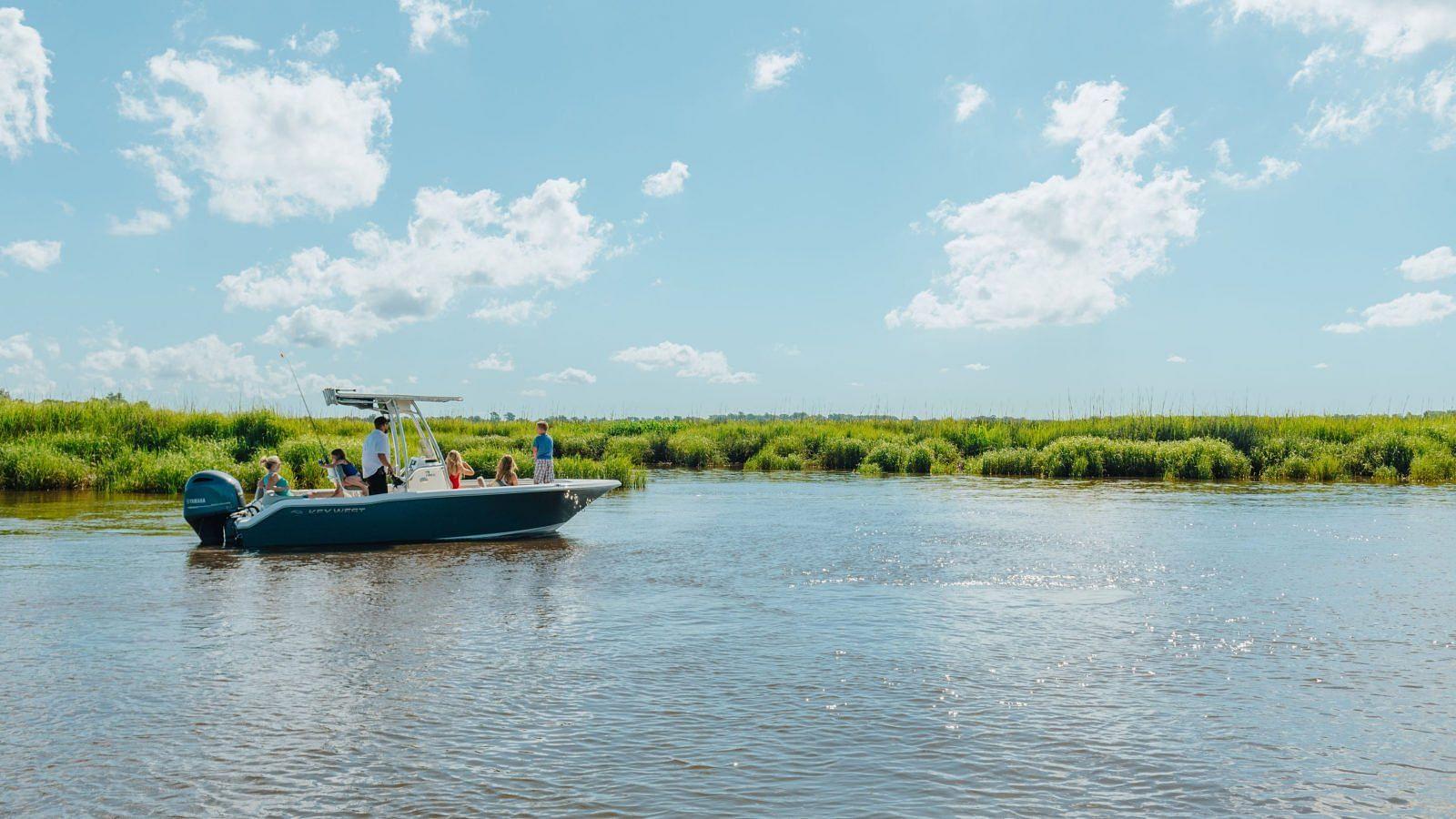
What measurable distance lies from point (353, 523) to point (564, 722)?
10.9 m

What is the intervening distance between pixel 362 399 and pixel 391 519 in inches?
79.3

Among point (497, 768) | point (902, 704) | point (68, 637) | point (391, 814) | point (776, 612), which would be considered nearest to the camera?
point (391, 814)

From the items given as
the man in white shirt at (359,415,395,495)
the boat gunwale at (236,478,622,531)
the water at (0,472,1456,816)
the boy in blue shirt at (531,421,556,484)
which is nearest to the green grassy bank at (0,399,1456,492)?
the boy in blue shirt at (531,421,556,484)

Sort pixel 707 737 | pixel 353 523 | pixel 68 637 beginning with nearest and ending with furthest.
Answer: pixel 707 737, pixel 68 637, pixel 353 523

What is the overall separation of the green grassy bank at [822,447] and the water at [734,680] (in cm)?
1291

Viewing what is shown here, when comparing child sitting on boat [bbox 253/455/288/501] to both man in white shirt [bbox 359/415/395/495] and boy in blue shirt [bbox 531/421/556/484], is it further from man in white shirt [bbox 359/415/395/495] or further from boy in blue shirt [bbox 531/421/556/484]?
boy in blue shirt [bbox 531/421/556/484]

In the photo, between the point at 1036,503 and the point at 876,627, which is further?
the point at 1036,503

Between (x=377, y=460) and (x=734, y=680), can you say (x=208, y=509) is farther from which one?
(x=734, y=680)

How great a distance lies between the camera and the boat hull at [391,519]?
658 inches

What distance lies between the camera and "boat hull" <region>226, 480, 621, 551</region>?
54.9 ft

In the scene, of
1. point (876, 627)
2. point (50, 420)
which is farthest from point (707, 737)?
point (50, 420)

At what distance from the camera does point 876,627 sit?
1045 cm

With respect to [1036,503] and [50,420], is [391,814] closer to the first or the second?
[1036,503]

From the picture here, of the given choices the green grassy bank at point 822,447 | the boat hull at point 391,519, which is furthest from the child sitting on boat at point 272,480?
the green grassy bank at point 822,447
